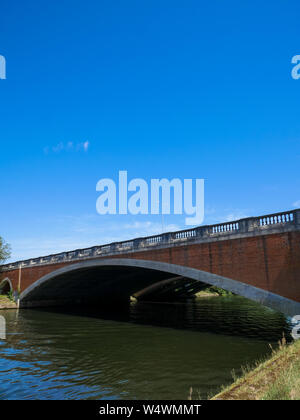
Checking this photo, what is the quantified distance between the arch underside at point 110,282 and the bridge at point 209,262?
3.3 inches

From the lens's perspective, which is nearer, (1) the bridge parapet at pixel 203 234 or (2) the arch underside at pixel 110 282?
(1) the bridge parapet at pixel 203 234

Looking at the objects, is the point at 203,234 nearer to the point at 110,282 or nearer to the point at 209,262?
the point at 209,262

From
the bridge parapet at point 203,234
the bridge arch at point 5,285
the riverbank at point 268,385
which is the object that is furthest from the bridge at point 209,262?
the riverbank at point 268,385

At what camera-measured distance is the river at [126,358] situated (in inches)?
375

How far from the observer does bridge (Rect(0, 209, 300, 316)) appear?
52.7 feet

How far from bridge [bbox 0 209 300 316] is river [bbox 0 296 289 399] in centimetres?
328

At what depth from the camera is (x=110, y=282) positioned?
39.5 metres

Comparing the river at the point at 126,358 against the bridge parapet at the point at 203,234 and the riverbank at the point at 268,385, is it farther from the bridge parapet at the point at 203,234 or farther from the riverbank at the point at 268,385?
the bridge parapet at the point at 203,234

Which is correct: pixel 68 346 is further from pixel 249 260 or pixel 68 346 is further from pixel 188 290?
pixel 188 290

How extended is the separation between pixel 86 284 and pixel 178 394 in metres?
31.7

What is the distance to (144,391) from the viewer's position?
9258mm
